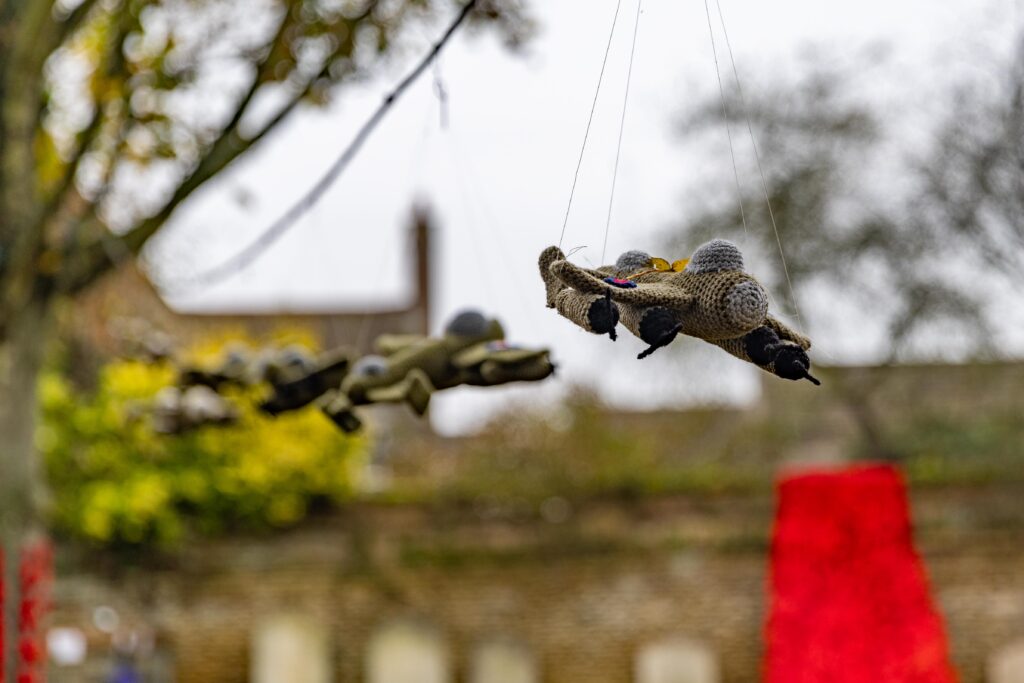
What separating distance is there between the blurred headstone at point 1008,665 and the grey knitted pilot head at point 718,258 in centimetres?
845

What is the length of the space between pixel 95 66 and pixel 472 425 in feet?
20.0

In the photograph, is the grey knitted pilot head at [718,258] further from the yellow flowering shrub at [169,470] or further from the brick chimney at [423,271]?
the brick chimney at [423,271]

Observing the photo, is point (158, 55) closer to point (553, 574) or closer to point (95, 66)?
point (95, 66)

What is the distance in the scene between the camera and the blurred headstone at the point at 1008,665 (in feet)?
32.4

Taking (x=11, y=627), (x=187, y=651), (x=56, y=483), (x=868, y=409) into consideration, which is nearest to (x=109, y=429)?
(x=56, y=483)

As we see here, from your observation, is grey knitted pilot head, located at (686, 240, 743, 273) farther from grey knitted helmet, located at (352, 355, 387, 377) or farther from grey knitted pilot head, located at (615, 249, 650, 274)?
grey knitted helmet, located at (352, 355, 387, 377)

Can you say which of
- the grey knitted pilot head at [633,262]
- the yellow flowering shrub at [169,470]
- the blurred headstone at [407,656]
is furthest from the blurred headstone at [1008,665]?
the grey knitted pilot head at [633,262]

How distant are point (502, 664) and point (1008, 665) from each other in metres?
3.81

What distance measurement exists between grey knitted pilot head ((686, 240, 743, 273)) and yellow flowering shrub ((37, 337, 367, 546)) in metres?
7.91

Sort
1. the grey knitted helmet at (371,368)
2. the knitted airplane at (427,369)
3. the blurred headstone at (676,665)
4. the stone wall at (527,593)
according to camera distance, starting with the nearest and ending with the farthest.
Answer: the knitted airplane at (427,369) → the grey knitted helmet at (371,368) → the blurred headstone at (676,665) → the stone wall at (527,593)

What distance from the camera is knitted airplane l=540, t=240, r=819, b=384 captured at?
2.46 meters

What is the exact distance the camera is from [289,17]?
5824 mm

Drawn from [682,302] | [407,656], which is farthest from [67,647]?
[682,302]

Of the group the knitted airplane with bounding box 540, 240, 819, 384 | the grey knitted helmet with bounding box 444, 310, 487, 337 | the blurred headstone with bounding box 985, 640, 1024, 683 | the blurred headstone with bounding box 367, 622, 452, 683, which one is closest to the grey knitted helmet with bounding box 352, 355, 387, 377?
the grey knitted helmet with bounding box 444, 310, 487, 337
